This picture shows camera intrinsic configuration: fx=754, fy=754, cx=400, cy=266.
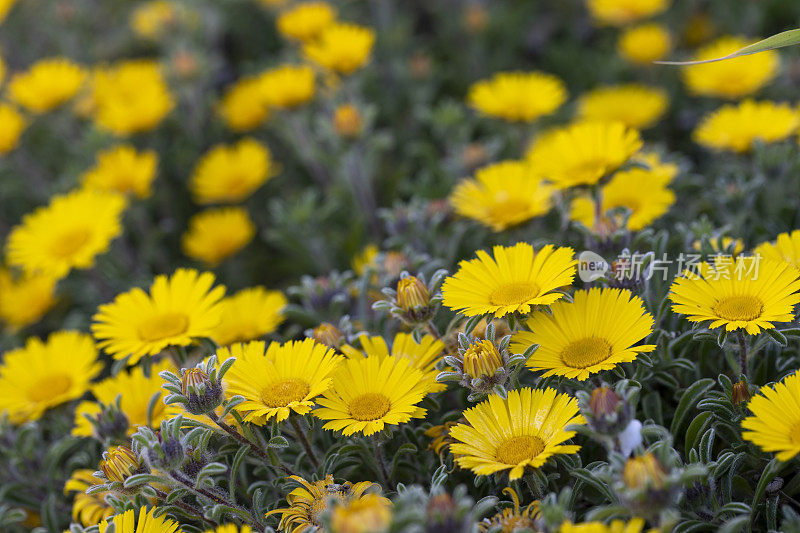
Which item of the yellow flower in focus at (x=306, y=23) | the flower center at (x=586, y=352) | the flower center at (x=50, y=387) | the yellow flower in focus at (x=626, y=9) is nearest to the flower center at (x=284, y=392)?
the flower center at (x=586, y=352)

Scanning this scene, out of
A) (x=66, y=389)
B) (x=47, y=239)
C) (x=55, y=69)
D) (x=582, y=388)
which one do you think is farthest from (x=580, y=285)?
(x=55, y=69)

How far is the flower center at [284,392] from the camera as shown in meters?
1.87

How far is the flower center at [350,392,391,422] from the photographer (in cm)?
186

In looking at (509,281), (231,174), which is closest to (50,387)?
(231,174)

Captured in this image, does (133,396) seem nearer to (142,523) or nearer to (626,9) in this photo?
(142,523)

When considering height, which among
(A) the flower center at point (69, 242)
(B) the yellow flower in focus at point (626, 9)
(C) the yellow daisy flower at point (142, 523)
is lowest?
(C) the yellow daisy flower at point (142, 523)

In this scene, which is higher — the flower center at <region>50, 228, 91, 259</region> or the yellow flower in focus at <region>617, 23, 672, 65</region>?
the yellow flower in focus at <region>617, 23, 672, 65</region>

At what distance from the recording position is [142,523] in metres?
1.82

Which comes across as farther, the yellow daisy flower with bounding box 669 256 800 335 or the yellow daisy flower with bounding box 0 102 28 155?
the yellow daisy flower with bounding box 0 102 28 155

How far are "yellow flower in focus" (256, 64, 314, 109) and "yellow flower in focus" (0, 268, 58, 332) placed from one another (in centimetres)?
127

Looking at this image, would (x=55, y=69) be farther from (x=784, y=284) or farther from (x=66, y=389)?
(x=784, y=284)

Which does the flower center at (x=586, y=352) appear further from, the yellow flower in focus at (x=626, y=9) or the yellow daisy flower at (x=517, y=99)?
the yellow flower in focus at (x=626, y=9)

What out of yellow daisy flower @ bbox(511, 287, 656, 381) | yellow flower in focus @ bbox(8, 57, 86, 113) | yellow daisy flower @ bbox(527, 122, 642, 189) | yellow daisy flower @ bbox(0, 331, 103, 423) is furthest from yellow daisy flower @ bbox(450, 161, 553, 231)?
yellow flower in focus @ bbox(8, 57, 86, 113)

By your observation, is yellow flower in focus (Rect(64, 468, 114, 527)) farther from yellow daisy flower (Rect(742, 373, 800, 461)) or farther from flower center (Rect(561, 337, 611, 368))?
yellow daisy flower (Rect(742, 373, 800, 461))
